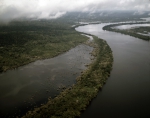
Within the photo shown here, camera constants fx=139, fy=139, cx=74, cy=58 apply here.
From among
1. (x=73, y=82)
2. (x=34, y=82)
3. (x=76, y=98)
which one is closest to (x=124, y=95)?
(x=76, y=98)

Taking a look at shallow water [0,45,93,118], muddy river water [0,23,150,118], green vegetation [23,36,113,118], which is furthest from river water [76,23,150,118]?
shallow water [0,45,93,118]

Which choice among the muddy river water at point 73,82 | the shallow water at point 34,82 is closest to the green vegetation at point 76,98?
the muddy river water at point 73,82

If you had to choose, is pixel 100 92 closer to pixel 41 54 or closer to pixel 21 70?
pixel 21 70

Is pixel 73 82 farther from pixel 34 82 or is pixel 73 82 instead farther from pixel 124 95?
pixel 124 95

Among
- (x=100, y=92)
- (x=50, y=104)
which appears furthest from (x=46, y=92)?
(x=100, y=92)

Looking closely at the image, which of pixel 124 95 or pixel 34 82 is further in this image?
pixel 34 82

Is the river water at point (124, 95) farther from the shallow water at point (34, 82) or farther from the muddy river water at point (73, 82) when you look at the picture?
the shallow water at point (34, 82)

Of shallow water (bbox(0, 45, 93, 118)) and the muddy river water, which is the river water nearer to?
the muddy river water

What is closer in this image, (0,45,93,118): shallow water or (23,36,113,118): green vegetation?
(23,36,113,118): green vegetation
